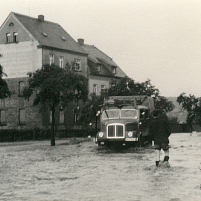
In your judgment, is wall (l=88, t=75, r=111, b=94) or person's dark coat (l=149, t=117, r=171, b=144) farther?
wall (l=88, t=75, r=111, b=94)

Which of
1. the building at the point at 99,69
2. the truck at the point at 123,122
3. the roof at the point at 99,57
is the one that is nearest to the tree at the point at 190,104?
the building at the point at 99,69

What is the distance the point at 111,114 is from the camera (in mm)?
27156

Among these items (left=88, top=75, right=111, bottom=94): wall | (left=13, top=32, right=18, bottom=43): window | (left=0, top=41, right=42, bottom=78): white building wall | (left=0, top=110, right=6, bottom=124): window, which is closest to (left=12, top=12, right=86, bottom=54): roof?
(left=0, top=41, right=42, bottom=78): white building wall

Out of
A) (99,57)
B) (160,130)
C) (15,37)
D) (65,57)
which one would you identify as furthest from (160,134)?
(99,57)

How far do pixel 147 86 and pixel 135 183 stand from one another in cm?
3985

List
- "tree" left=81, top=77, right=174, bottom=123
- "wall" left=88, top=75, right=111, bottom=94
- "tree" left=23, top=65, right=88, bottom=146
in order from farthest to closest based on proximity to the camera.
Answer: "wall" left=88, top=75, right=111, bottom=94, "tree" left=81, top=77, right=174, bottom=123, "tree" left=23, top=65, right=88, bottom=146

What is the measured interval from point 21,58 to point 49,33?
5394 millimetres

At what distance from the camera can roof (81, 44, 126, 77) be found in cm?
7206

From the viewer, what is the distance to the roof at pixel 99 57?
72.1 metres

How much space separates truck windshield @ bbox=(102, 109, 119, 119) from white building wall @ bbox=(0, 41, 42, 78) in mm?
29496

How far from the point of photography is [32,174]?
14789mm

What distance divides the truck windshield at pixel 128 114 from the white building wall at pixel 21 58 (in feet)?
97.7

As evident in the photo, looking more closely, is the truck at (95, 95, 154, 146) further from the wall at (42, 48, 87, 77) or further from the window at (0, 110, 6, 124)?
the window at (0, 110, 6, 124)

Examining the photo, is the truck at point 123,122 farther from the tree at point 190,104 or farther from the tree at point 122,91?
the tree at point 190,104
